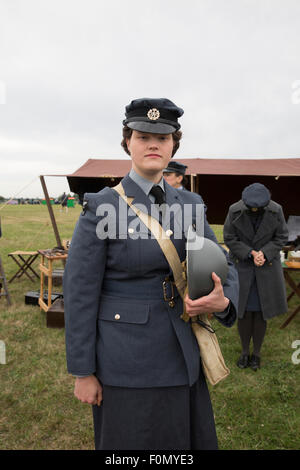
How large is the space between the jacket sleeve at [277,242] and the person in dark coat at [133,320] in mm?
2378

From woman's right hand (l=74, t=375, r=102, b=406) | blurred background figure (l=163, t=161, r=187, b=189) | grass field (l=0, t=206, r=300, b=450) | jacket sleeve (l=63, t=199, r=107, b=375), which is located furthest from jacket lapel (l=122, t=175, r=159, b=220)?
blurred background figure (l=163, t=161, r=187, b=189)

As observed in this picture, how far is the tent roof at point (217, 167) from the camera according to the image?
22.6 feet

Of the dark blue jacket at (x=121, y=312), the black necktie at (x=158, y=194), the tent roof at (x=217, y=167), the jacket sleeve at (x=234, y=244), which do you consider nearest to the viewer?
the dark blue jacket at (x=121, y=312)

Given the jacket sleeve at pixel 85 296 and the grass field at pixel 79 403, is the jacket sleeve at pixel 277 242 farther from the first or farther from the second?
the jacket sleeve at pixel 85 296

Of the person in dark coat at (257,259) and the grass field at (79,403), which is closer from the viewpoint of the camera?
the grass field at (79,403)

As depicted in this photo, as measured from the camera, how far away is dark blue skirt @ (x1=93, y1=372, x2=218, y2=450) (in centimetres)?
150

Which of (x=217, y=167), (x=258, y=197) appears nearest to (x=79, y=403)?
(x=258, y=197)

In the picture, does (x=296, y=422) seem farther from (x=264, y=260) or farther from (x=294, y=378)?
(x=264, y=260)

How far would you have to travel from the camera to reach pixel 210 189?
7.88 meters

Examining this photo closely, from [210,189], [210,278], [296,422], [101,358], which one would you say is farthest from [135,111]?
[210,189]

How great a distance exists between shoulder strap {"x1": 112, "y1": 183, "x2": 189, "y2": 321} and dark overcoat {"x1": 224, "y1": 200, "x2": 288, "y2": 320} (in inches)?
97.7

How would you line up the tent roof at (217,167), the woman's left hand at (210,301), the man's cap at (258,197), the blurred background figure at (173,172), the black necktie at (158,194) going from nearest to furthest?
the woman's left hand at (210,301), the black necktie at (158,194), the man's cap at (258,197), the blurred background figure at (173,172), the tent roof at (217,167)

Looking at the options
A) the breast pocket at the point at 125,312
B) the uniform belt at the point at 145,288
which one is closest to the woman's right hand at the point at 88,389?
the breast pocket at the point at 125,312
